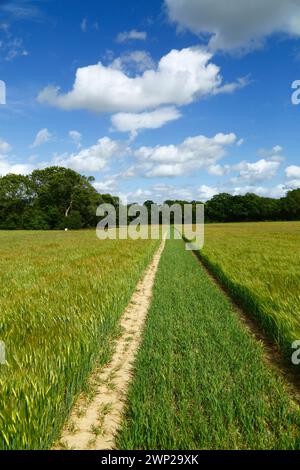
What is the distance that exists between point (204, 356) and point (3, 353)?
3.19 meters

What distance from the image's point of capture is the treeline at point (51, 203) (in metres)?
81.7

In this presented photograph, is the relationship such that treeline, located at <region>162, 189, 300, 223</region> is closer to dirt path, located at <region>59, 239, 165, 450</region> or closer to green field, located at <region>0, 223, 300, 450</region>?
green field, located at <region>0, 223, 300, 450</region>

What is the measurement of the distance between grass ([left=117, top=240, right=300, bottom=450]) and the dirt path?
7.4 inches

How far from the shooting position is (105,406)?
3.94 metres

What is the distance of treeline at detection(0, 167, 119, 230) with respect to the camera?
81.7 m

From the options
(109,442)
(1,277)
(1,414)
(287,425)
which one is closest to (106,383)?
(109,442)

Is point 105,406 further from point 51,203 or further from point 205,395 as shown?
point 51,203

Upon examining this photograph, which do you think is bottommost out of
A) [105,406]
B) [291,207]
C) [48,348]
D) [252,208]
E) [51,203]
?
[105,406]

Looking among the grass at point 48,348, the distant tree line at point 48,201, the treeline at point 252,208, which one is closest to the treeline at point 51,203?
the distant tree line at point 48,201

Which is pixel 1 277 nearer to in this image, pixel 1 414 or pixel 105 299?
pixel 105 299

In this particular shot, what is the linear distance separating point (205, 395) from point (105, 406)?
1.34 metres

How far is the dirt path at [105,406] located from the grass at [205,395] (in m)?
0.19

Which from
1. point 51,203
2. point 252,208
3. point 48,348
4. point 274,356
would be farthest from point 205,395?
point 252,208

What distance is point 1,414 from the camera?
2.83 meters
